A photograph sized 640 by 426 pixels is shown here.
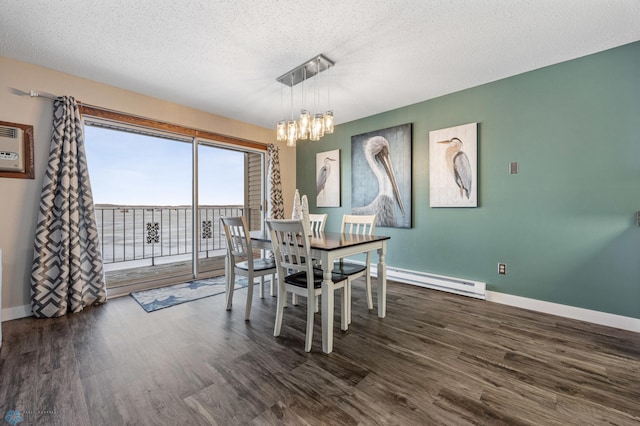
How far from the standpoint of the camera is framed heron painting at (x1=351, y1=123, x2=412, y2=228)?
11.9 ft

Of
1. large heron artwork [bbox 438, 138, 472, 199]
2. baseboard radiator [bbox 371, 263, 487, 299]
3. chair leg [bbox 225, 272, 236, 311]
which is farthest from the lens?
large heron artwork [bbox 438, 138, 472, 199]

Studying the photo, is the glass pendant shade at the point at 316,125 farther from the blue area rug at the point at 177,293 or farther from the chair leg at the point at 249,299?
the blue area rug at the point at 177,293

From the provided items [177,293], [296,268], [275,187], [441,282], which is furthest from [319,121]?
[177,293]

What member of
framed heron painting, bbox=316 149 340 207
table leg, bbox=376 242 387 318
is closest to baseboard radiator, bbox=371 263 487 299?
table leg, bbox=376 242 387 318

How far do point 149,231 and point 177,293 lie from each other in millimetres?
2163

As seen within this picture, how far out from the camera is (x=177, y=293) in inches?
124

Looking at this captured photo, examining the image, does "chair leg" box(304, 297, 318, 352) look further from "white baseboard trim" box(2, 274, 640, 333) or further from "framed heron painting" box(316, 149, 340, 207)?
"framed heron painting" box(316, 149, 340, 207)

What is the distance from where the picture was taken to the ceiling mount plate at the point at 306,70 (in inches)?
97.1

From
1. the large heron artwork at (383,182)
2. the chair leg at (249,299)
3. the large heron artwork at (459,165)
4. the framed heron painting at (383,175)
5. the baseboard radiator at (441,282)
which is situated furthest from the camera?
the large heron artwork at (383,182)

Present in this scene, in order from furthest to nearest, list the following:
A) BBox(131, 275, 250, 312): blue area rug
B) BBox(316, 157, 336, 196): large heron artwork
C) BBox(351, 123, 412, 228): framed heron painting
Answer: BBox(316, 157, 336, 196): large heron artwork < BBox(351, 123, 412, 228): framed heron painting < BBox(131, 275, 250, 312): blue area rug

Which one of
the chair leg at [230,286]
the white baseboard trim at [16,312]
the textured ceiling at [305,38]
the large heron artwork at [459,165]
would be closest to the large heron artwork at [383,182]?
the large heron artwork at [459,165]

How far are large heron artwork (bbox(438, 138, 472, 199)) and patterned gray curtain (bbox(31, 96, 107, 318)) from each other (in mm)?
4155

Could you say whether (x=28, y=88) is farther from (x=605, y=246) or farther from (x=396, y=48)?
(x=605, y=246)

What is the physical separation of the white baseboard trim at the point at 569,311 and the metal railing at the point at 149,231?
157 inches
